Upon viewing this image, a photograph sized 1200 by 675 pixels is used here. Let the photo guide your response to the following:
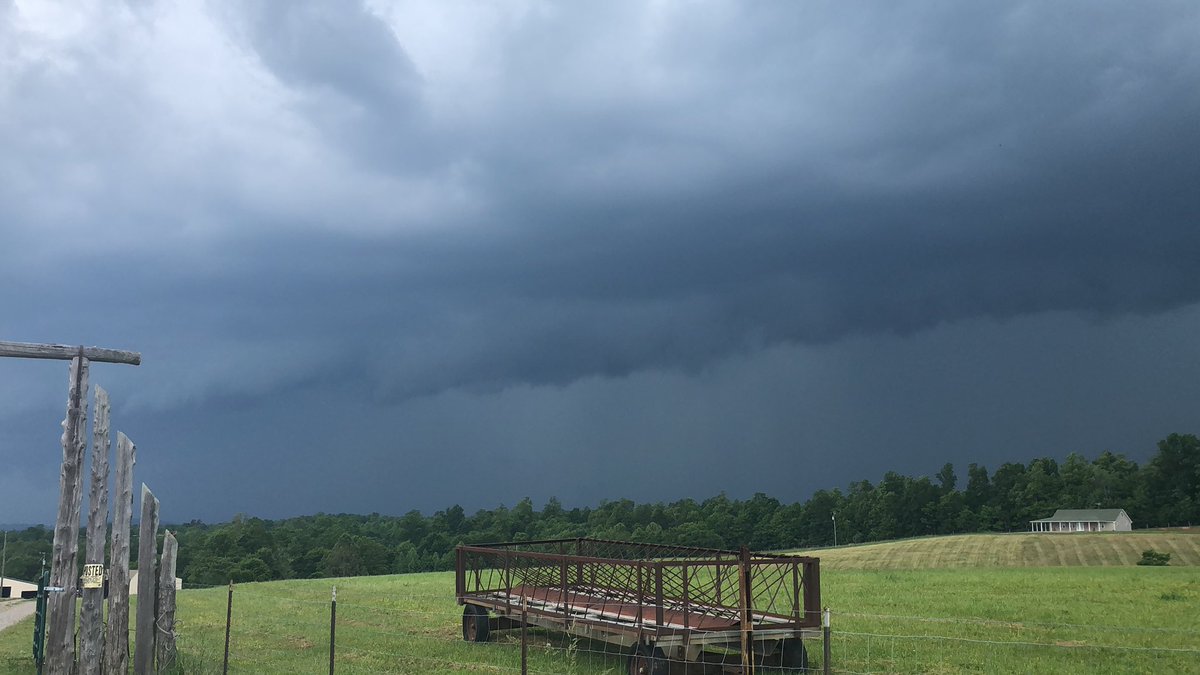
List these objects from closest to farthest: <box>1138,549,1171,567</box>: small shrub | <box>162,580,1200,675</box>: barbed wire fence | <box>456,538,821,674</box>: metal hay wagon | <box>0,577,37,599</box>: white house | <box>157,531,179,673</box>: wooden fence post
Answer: <box>456,538,821,674</box>: metal hay wagon < <box>157,531,179,673</box>: wooden fence post < <box>162,580,1200,675</box>: barbed wire fence < <box>0,577,37,599</box>: white house < <box>1138,549,1171,567</box>: small shrub

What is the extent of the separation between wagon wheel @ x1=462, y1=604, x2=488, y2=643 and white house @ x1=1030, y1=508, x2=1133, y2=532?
4022 inches

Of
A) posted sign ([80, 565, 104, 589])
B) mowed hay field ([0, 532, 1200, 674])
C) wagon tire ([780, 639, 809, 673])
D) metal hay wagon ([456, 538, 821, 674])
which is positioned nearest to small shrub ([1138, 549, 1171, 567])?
mowed hay field ([0, 532, 1200, 674])

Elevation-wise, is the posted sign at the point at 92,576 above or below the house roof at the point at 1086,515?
above

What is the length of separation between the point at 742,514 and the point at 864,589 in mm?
97410

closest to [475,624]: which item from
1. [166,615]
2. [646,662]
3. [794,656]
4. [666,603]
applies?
[666,603]

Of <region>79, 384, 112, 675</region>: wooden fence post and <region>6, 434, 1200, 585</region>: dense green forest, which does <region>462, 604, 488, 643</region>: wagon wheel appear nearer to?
<region>79, 384, 112, 675</region>: wooden fence post

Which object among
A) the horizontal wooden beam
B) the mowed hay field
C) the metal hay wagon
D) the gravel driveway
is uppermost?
the horizontal wooden beam

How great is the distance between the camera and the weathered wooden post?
1348 centimetres

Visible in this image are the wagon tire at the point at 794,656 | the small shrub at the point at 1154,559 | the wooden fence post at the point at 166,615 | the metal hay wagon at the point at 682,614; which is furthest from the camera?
the small shrub at the point at 1154,559

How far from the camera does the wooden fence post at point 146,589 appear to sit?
1541cm

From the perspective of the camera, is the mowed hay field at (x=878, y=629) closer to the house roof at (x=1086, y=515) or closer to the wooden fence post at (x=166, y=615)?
the wooden fence post at (x=166, y=615)

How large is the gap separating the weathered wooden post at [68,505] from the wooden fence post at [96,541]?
0.19 m

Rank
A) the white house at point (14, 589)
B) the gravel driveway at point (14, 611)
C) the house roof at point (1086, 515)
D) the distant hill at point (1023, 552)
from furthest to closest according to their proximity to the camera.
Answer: the house roof at point (1086, 515) < the distant hill at point (1023, 552) < the white house at point (14, 589) < the gravel driveway at point (14, 611)

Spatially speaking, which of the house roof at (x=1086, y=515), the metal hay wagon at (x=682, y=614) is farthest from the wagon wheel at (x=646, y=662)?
the house roof at (x=1086, y=515)
